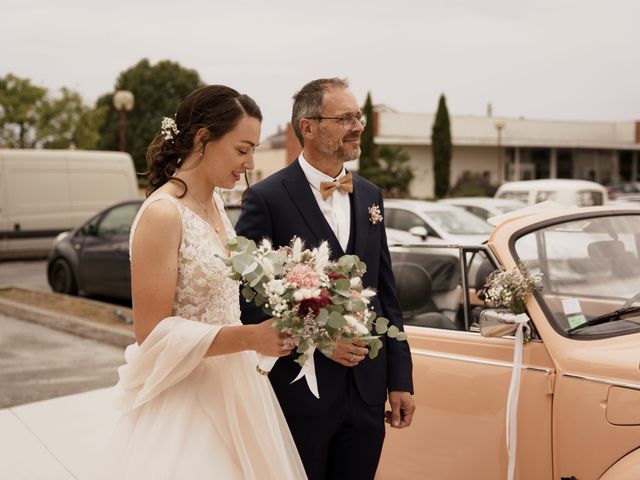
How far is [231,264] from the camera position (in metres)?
2.24

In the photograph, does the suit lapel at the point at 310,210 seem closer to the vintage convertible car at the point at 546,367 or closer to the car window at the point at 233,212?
the vintage convertible car at the point at 546,367

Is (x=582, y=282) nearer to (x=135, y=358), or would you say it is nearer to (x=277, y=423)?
(x=277, y=423)

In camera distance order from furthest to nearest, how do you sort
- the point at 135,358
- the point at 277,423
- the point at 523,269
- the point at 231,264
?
the point at 523,269 < the point at 277,423 < the point at 135,358 < the point at 231,264

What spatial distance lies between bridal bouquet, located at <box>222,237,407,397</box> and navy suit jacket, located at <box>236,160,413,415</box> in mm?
416

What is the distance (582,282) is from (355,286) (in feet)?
6.02

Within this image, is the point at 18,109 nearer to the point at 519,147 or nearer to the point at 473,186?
the point at 473,186

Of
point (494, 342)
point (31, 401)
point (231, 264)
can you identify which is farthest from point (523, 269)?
point (31, 401)

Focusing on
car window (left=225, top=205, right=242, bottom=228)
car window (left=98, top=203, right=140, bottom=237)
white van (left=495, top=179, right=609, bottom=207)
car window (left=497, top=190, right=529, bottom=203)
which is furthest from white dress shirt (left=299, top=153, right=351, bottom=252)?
car window (left=497, top=190, right=529, bottom=203)

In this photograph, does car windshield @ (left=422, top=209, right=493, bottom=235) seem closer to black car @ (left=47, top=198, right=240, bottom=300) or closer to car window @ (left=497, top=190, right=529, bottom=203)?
car window @ (left=497, top=190, right=529, bottom=203)

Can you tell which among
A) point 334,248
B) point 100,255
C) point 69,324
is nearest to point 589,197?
point 100,255

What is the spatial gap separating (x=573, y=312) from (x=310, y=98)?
152 centimetres

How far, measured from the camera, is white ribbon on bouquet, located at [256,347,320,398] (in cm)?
238

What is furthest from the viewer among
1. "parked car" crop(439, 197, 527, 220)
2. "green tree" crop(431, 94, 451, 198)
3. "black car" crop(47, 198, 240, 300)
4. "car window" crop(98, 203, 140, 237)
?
"green tree" crop(431, 94, 451, 198)

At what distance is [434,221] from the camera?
13.5 meters
